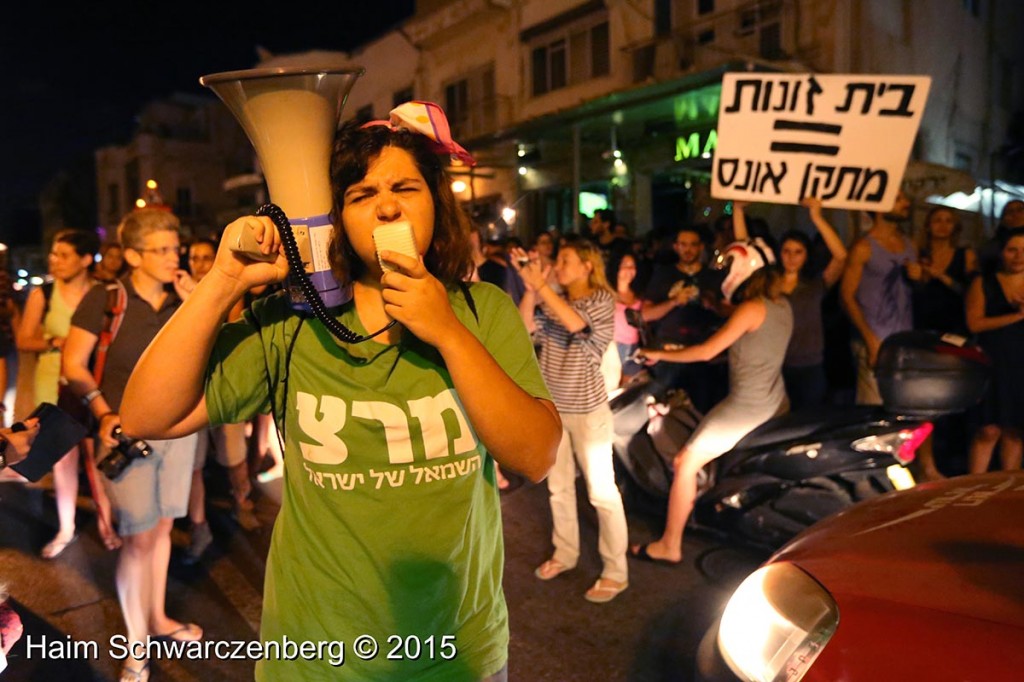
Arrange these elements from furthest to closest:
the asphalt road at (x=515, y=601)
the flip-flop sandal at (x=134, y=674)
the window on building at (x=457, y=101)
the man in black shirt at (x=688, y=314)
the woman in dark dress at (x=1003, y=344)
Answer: the window on building at (x=457, y=101), the man in black shirt at (x=688, y=314), the woman in dark dress at (x=1003, y=344), the asphalt road at (x=515, y=601), the flip-flop sandal at (x=134, y=674)

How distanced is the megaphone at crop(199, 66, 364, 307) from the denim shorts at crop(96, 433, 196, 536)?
2.01 metres

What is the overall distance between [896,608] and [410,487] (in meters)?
1.17

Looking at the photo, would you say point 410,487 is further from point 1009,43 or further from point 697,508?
point 1009,43

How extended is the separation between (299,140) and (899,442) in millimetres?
3364

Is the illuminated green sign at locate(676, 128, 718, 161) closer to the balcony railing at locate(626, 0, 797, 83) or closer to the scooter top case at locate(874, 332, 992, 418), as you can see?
the balcony railing at locate(626, 0, 797, 83)

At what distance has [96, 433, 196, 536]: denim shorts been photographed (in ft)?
10.5

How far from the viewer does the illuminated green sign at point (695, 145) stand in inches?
536

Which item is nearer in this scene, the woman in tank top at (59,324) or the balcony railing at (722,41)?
the woman in tank top at (59,324)

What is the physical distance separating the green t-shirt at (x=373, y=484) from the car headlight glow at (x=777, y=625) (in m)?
0.81

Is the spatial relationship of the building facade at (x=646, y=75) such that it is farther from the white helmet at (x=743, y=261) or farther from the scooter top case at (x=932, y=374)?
the scooter top case at (x=932, y=374)

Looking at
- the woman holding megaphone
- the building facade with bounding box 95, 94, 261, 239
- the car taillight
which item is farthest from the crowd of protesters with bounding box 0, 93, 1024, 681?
the building facade with bounding box 95, 94, 261, 239

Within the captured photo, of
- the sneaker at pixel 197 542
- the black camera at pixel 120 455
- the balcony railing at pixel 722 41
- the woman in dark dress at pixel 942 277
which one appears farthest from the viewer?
the balcony railing at pixel 722 41

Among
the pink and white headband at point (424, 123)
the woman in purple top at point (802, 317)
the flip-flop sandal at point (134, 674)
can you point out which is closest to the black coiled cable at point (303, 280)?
the pink and white headband at point (424, 123)

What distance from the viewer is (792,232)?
5.41 m
